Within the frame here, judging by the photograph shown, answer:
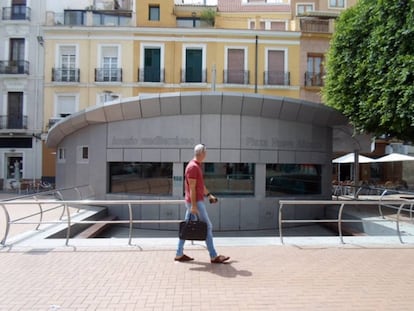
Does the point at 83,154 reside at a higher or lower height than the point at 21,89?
lower

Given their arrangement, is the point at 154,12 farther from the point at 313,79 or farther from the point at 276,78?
the point at 313,79

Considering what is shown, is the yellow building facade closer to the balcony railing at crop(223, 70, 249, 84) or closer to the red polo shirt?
the balcony railing at crop(223, 70, 249, 84)

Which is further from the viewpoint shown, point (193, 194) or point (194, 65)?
point (194, 65)

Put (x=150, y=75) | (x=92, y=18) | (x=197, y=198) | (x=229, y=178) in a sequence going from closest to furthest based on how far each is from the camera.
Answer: (x=197, y=198)
(x=229, y=178)
(x=150, y=75)
(x=92, y=18)

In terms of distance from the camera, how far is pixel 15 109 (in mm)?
31344

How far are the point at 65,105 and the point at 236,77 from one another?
1328 cm

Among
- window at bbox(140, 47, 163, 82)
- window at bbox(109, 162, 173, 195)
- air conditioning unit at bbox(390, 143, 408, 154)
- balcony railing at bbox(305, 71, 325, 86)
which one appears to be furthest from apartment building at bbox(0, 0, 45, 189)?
air conditioning unit at bbox(390, 143, 408, 154)

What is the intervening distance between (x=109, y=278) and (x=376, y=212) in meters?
10.3

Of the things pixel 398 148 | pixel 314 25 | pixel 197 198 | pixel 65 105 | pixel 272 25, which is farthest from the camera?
pixel 272 25

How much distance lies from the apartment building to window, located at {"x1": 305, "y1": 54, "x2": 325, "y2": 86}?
68.3ft

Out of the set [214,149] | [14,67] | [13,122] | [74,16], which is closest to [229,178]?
[214,149]

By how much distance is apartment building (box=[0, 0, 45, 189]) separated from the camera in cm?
3047

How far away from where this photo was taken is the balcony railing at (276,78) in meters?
29.8

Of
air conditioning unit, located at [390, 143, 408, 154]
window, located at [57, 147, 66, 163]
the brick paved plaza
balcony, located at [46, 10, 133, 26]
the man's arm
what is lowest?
the brick paved plaza
